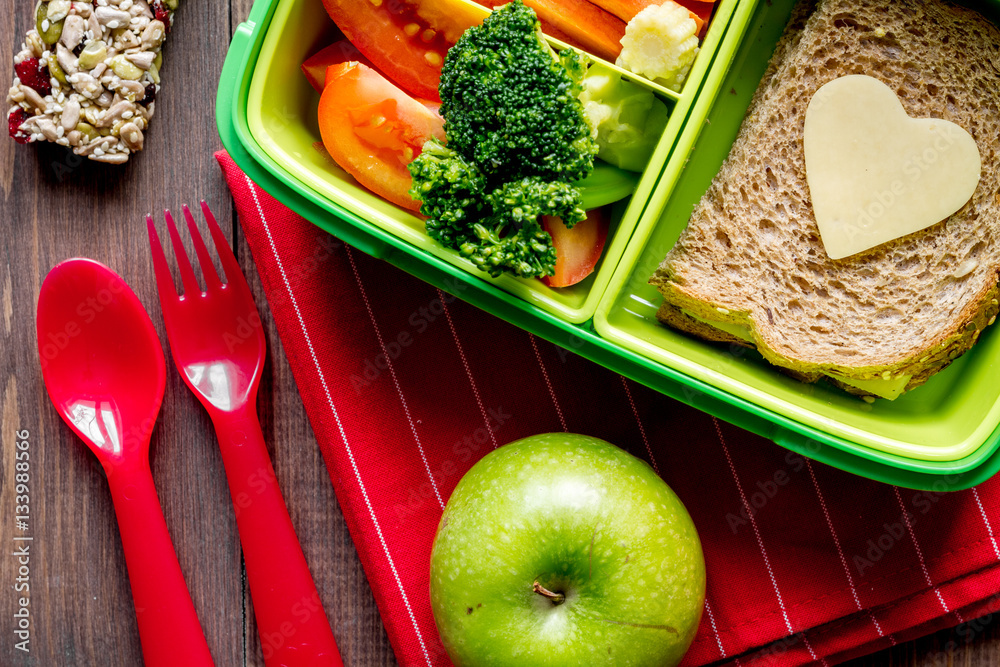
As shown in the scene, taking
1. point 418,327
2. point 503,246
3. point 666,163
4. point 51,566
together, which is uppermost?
point 666,163

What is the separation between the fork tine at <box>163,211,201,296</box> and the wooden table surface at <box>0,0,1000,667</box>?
0.09 meters

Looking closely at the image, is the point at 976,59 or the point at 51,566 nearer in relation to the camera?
the point at 976,59

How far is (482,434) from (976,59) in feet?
3.78

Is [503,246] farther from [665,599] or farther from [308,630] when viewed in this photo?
[308,630]

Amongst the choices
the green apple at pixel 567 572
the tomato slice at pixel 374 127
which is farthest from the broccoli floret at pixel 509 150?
the green apple at pixel 567 572

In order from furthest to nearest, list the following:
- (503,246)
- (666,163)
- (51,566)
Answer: (51,566), (666,163), (503,246)

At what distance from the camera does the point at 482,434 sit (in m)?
1.51

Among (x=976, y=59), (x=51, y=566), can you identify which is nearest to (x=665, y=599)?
(x=976, y=59)

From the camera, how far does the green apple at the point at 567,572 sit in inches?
48.3

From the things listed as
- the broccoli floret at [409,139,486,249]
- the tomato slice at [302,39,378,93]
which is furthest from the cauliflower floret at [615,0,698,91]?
the tomato slice at [302,39,378,93]

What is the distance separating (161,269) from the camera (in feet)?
4.94

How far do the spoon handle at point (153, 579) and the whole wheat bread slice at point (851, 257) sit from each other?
112cm

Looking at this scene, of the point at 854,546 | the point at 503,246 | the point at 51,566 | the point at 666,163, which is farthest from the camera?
the point at 51,566

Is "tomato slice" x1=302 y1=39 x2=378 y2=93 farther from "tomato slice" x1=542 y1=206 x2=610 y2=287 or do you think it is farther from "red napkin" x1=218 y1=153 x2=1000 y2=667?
"tomato slice" x1=542 y1=206 x2=610 y2=287
